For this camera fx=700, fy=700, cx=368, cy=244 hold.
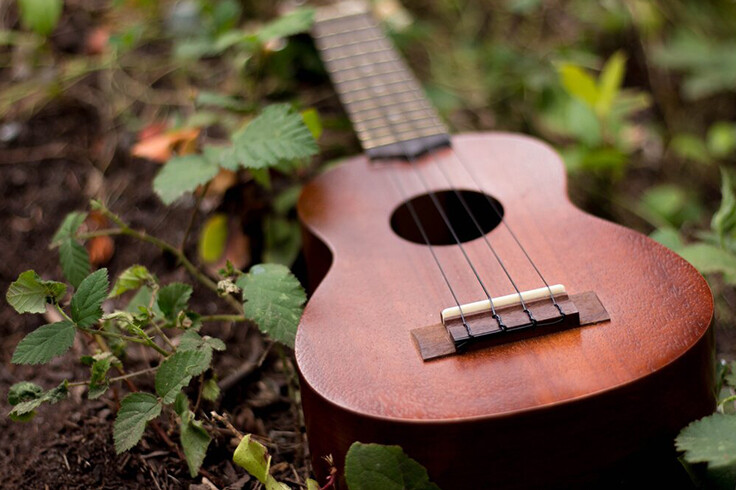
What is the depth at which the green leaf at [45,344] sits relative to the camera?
1047 mm

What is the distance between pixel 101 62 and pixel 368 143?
1105 millimetres

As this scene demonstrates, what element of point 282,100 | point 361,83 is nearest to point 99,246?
point 282,100

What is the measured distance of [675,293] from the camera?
1.05 metres

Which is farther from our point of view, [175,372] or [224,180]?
[224,180]

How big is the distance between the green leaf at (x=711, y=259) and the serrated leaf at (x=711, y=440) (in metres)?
0.42

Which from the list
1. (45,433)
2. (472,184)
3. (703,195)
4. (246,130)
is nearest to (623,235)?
(472,184)

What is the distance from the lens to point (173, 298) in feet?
3.88

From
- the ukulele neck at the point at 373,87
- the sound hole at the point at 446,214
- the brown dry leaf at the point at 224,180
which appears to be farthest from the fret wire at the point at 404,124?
the brown dry leaf at the point at 224,180

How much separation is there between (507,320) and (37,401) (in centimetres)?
73

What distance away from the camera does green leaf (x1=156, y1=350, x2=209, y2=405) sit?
106 centimetres

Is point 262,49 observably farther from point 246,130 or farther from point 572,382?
point 572,382

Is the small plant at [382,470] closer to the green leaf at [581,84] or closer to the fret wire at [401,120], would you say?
the fret wire at [401,120]

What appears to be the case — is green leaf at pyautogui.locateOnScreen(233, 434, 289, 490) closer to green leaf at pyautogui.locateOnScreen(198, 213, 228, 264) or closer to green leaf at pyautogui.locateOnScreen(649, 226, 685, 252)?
green leaf at pyautogui.locateOnScreen(198, 213, 228, 264)

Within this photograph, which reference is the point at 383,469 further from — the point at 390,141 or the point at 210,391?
the point at 390,141
